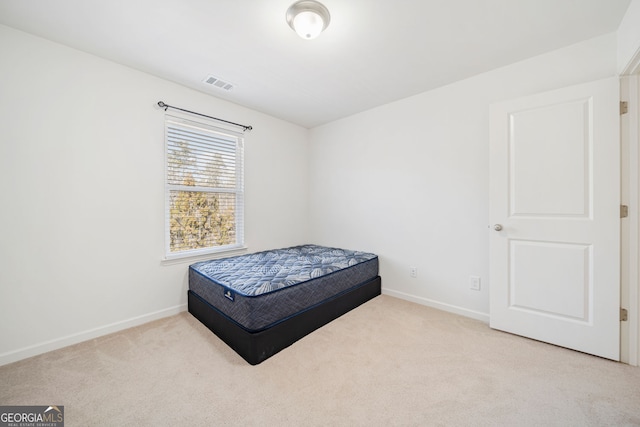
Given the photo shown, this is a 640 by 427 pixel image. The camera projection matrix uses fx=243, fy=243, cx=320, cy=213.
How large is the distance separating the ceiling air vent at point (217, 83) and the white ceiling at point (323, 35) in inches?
2.9

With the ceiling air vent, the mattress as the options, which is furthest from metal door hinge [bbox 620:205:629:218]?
the ceiling air vent

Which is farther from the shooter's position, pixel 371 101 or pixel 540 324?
pixel 371 101

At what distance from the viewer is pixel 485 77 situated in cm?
238

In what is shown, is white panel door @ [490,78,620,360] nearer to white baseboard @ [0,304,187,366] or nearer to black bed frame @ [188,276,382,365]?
black bed frame @ [188,276,382,365]

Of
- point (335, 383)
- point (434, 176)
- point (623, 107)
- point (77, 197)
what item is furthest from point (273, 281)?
point (623, 107)

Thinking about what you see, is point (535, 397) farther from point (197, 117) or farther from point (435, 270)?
point (197, 117)

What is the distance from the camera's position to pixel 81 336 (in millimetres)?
2051

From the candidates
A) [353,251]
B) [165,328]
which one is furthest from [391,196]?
[165,328]

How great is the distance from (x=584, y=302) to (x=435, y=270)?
1138 millimetres

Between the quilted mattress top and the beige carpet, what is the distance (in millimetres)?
509

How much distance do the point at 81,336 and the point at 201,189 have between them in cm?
165

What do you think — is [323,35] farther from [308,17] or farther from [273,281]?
[273,281]

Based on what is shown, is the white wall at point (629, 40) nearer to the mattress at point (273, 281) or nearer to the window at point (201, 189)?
the mattress at point (273, 281)

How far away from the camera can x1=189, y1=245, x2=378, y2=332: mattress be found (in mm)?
1849
